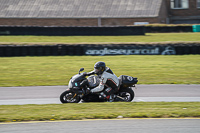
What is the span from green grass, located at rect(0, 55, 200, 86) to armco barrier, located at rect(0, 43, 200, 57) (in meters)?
0.41

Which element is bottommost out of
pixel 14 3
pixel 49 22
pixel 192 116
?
pixel 192 116

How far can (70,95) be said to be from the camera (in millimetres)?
9852

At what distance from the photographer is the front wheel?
1002 centimetres

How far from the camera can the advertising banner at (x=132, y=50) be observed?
851 inches

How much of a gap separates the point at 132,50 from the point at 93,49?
241cm

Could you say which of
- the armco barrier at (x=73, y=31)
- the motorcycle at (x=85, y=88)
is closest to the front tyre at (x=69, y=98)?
the motorcycle at (x=85, y=88)

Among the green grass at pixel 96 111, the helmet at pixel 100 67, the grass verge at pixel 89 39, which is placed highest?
the grass verge at pixel 89 39

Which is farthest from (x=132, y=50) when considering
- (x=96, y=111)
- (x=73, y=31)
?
(x=96, y=111)

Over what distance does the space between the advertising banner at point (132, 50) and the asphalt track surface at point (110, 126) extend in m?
14.4

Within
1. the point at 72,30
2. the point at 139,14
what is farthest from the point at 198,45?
the point at 139,14

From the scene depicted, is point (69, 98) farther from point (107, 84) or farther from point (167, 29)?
point (167, 29)

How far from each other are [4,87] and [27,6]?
29.7 m

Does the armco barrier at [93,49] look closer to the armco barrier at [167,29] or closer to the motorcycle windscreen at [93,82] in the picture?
the armco barrier at [167,29]

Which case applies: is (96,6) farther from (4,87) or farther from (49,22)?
(4,87)
